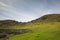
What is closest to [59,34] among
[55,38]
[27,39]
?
[55,38]

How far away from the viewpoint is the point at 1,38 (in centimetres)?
3338

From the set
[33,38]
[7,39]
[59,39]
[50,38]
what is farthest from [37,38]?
[7,39]

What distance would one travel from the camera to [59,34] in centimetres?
2928

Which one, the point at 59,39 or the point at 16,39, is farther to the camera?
the point at 16,39

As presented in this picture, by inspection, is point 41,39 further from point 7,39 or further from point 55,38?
point 7,39

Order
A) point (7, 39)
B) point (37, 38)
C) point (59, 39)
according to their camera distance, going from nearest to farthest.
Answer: point (59, 39) → point (37, 38) → point (7, 39)

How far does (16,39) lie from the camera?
30.0m

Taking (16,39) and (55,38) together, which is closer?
(55,38)

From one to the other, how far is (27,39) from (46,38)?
3821 mm

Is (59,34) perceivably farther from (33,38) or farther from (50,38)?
(33,38)

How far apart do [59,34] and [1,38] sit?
1331 centimetres

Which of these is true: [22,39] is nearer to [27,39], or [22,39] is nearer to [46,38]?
[27,39]

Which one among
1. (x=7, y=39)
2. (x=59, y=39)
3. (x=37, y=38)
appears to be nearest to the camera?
(x=59, y=39)

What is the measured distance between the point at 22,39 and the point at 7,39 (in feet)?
13.9
